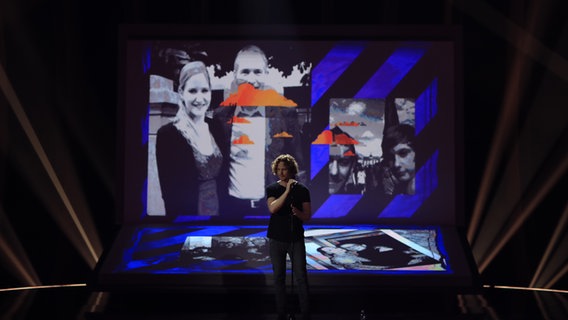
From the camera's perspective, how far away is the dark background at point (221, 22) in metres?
7.08

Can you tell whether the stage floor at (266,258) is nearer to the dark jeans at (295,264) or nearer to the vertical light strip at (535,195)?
the vertical light strip at (535,195)

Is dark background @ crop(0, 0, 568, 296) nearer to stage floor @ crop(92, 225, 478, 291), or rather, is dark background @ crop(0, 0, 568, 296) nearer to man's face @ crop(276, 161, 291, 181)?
stage floor @ crop(92, 225, 478, 291)

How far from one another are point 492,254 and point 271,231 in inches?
126

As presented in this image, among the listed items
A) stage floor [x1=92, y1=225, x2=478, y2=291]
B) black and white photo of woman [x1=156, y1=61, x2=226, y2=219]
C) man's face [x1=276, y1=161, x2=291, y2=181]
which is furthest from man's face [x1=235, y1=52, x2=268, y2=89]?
man's face [x1=276, y1=161, x2=291, y2=181]

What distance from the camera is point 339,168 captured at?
6.95 meters

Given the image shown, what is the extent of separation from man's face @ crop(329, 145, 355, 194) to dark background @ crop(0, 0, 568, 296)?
121 centimetres

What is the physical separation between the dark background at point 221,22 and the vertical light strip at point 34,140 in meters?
0.03

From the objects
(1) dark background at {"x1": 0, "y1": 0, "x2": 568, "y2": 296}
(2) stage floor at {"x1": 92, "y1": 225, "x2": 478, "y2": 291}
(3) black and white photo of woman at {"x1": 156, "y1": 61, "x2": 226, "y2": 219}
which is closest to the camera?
(2) stage floor at {"x1": 92, "y1": 225, "x2": 478, "y2": 291}

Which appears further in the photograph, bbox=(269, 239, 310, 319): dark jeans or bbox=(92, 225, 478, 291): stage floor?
bbox=(92, 225, 478, 291): stage floor

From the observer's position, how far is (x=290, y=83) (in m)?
7.00

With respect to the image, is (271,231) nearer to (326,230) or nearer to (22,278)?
(326,230)

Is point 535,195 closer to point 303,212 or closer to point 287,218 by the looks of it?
point 303,212

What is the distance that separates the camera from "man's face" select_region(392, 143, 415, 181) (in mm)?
6938

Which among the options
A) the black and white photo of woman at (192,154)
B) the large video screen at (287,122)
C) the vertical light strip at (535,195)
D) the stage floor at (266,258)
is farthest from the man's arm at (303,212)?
the vertical light strip at (535,195)
